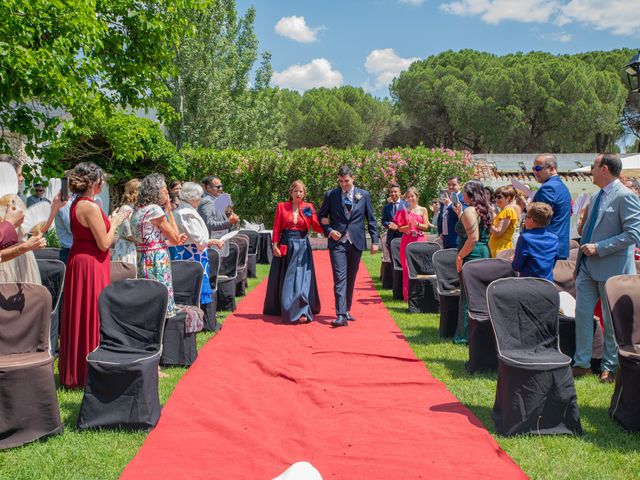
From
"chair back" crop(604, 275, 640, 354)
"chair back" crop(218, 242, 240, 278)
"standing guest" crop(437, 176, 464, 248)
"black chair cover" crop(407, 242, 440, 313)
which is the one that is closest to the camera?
"chair back" crop(604, 275, 640, 354)

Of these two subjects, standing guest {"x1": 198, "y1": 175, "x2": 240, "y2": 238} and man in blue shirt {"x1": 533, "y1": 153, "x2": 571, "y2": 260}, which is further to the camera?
standing guest {"x1": 198, "y1": 175, "x2": 240, "y2": 238}

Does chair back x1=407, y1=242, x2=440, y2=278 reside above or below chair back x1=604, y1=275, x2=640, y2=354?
below

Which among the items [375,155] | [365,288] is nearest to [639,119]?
[375,155]

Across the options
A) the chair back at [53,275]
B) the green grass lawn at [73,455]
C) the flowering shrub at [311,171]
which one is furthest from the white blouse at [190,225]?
the flowering shrub at [311,171]

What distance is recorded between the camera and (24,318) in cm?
466

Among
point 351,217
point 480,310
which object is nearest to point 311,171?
point 351,217

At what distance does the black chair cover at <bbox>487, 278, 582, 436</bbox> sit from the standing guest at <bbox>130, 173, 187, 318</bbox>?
322cm

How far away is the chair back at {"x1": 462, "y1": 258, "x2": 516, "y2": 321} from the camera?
649cm

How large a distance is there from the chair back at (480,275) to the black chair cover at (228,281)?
438cm

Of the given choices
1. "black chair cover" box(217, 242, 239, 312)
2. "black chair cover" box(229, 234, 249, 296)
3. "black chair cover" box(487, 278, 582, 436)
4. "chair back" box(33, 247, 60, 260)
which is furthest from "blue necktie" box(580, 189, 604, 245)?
"black chair cover" box(229, 234, 249, 296)

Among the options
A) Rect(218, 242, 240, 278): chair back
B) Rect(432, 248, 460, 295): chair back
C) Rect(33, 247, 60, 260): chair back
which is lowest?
Rect(218, 242, 240, 278): chair back

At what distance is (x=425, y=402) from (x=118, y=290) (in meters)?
2.79

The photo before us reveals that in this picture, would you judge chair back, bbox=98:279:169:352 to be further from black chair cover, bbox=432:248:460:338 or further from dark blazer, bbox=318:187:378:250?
black chair cover, bbox=432:248:460:338

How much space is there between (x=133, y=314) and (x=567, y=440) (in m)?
3.50
